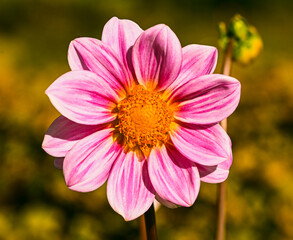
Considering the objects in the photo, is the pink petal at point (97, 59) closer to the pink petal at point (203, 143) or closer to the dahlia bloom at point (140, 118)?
the dahlia bloom at point (140, 118)

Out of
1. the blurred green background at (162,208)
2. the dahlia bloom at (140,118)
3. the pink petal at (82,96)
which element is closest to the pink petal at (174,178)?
the dahlia bloom at (140,118)

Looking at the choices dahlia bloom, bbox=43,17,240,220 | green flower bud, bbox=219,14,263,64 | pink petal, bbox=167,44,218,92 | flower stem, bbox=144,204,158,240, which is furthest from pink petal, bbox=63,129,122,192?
green flower bud, bbox=219,14,263,64

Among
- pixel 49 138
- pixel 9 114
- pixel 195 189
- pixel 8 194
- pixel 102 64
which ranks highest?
pixel 102 64

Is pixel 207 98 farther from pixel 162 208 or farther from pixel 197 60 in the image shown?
pixel 162 208

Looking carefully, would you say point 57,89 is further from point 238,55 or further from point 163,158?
point 238,55

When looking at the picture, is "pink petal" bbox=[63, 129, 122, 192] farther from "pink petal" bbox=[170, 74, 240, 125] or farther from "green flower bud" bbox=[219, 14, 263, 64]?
"green flower bud" bbox=[219, 14, 263, 64]

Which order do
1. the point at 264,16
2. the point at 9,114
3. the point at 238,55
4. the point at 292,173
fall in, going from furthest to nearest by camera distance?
the point at 264,16 → the point at 9,114 → the point at 292,173 → the point at 238,55

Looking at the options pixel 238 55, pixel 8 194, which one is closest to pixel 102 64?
pixel 238 55

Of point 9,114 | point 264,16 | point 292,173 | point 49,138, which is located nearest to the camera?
point 49,138
